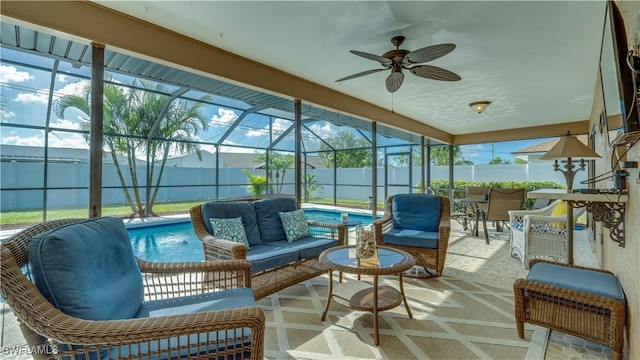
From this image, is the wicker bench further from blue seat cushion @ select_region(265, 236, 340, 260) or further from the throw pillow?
the throw pillow

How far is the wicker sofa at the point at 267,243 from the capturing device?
2572 mm

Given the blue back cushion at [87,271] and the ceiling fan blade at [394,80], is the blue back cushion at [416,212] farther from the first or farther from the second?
the blue back cushion at [87,271]

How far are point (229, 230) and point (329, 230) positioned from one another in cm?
118

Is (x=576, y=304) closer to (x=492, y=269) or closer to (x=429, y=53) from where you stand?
(x=492, y=269)

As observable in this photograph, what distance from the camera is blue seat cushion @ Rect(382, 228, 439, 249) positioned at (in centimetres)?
336

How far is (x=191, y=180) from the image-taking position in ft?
29.7

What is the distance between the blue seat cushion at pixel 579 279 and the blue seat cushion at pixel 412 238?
1073mm

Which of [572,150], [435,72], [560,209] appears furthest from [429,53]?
[560,209]

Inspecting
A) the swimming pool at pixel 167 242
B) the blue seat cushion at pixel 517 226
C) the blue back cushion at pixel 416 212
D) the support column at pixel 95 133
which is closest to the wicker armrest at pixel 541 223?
the blue seat cushion at pixel 517 226

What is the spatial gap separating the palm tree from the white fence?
25 cm

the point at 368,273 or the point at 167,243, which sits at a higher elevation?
the point at 368,273

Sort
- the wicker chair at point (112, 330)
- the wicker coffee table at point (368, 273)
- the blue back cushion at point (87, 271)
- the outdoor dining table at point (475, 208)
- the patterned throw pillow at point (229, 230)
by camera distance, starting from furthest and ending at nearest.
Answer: the outdoor dining table at point (475, 208) < the patterned throw pillow at point (229, 230) < the wicker coffee table at point (368, 273) < the blue back cushion at point (87, 271) < the wicker chair at point (112, 330)

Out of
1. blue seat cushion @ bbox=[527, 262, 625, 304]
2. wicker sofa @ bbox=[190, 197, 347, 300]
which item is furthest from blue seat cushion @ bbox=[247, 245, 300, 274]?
blue seat cushion @ bbox=[527, 262, 625, 304]

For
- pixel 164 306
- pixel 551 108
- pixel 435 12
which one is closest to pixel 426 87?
pixel 435 12
